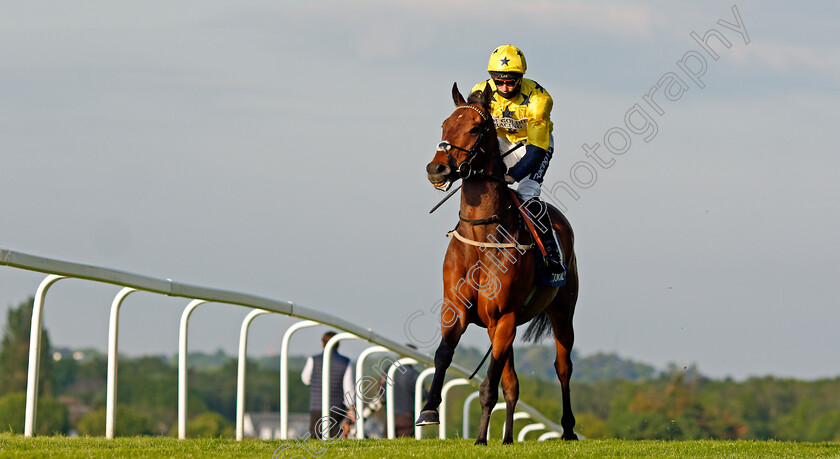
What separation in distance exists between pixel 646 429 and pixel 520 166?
88.4 meters

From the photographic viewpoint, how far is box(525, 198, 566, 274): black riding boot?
7.63m

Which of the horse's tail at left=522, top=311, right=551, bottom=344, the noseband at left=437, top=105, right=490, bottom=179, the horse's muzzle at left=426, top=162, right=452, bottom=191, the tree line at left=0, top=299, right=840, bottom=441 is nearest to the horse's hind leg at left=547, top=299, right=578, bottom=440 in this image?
the horse's tail at left=522, top=311, right=551, bottom=344

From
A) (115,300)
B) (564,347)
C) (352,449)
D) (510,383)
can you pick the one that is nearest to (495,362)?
(510,383)

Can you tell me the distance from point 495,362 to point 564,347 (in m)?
2.27

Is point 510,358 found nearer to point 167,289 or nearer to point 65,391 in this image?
point 167,289

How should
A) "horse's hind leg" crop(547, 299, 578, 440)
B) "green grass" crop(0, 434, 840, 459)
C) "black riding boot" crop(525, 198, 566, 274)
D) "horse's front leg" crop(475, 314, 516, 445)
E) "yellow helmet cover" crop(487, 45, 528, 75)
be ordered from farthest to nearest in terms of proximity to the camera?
1. "horse's hind leg" crop(547, 299, 578, 440)
2. "black riding boot" crop(525, 198, 566, 274)
3. "yellow helmet cover" crop(487, 45, 528, 75)
4. "horse's front leg" crop(475, 314, 516, 445)
5. "green grass" crop(0, 434, 840, 459)

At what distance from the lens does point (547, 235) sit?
7727mm

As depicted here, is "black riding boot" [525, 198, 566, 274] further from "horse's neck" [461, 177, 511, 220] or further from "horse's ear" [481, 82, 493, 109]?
"horse's ear" [481, 82, 493, 109]

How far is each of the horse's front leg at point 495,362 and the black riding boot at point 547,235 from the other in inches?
27.4

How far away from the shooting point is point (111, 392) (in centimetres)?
585

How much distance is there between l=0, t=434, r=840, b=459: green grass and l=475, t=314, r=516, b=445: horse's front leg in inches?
12.6

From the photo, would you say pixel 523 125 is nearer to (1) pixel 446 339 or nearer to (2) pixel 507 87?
(2) pixel 507 87

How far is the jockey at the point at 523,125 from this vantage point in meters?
7.37

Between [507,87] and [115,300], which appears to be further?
[507,87]
